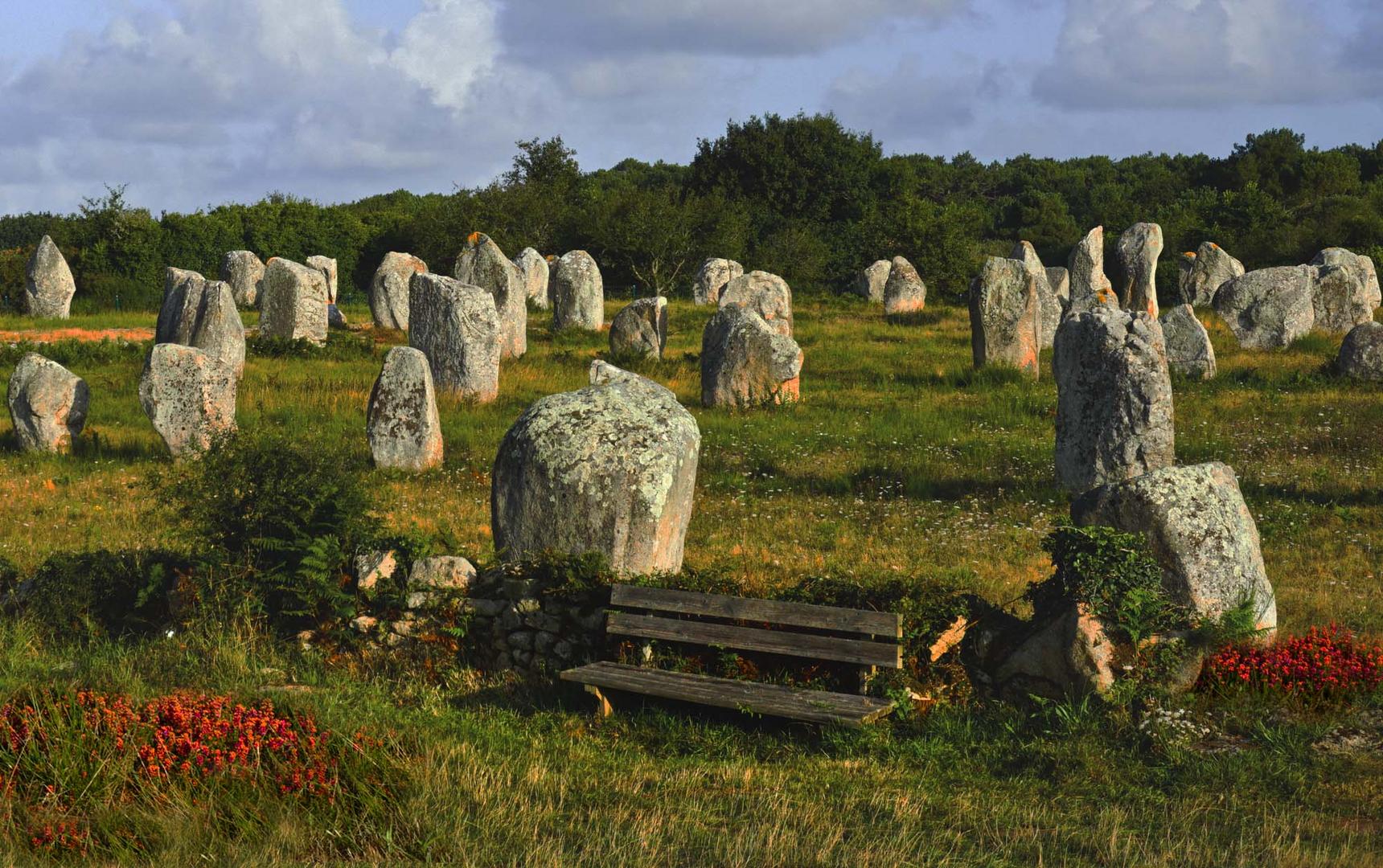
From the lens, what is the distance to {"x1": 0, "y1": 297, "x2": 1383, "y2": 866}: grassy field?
6.78 m

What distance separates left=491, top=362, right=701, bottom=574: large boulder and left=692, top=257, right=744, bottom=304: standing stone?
110ft

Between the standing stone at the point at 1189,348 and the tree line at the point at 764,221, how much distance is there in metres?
20.1

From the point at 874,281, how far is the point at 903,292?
5.73 m

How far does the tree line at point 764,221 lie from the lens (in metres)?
47.5

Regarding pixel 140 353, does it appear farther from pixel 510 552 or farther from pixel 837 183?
pixel 837 183

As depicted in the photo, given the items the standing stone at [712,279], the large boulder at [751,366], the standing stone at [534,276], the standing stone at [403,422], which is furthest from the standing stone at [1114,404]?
the standing stone at [712,279]

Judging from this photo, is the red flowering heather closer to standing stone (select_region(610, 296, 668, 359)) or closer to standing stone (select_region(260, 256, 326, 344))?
standing stone (select_region(610, 296, 668, 359))

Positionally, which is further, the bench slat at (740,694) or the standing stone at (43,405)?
the standing stone at (43,405)

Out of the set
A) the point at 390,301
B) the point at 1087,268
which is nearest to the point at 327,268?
the point at 390,301

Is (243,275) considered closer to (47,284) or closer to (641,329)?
(47,284)

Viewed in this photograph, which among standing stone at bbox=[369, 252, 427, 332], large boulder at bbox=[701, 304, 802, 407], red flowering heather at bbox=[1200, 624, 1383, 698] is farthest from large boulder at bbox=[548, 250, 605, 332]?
red flowering heather at bbox=[1200, 624, 1383, 698]

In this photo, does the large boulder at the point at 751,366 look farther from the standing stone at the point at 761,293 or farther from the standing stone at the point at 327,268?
the standing stone at the point at 327,268

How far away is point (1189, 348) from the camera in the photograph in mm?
26016

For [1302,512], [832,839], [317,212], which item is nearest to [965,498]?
[1302,512]
